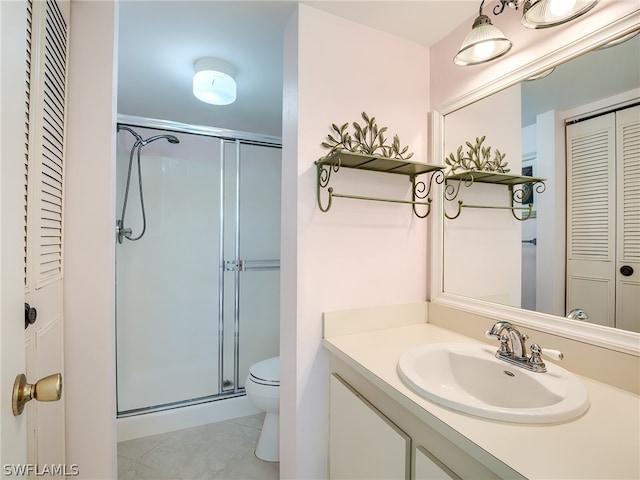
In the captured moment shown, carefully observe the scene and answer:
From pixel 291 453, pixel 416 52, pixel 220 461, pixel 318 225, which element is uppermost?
pixel 416 52

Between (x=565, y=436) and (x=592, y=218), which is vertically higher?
(x=592, y=218)

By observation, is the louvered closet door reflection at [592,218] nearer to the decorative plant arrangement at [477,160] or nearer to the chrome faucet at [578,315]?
the chrome faucet at [578,315]

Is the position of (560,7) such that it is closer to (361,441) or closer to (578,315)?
(578,315)

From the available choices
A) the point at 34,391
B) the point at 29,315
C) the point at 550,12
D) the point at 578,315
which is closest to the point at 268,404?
the point at 29,315

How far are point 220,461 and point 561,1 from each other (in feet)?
8.04

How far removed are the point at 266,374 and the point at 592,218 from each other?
1690 mm

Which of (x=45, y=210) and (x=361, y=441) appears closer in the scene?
(x=45, y=210)

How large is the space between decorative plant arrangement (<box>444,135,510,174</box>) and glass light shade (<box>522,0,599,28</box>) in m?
0.49

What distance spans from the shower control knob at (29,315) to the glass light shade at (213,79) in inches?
55.0

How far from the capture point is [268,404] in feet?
5.69

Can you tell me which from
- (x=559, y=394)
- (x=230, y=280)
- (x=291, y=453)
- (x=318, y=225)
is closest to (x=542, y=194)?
(x=559, y=394)

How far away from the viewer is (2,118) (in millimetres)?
451

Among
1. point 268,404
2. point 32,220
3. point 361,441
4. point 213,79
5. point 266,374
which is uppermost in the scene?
point 213,79

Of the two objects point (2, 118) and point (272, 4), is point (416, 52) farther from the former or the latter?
point (2, 118)
